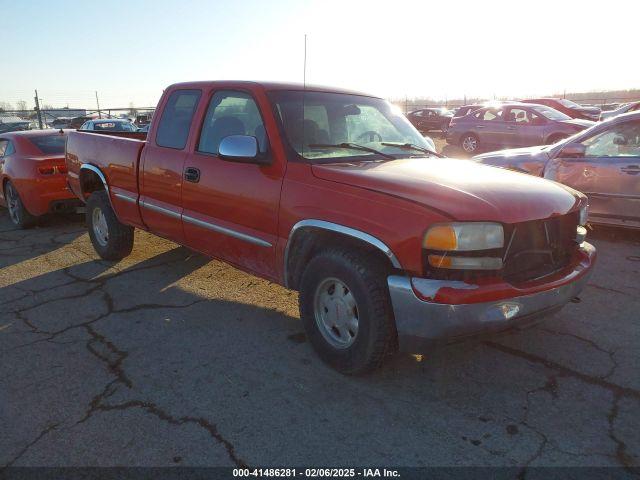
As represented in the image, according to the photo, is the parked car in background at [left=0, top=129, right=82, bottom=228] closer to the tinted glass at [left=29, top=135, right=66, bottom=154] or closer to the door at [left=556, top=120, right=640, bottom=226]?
the tinted glass at [left=29, top=135, right=66, bottom=154]

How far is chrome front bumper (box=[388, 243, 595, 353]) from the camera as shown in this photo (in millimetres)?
2551

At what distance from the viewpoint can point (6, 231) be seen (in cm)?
734

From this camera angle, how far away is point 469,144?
16188 mm

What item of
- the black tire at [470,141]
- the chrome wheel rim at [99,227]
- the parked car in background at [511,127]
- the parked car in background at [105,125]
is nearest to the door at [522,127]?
the parked car in background at [511,127]

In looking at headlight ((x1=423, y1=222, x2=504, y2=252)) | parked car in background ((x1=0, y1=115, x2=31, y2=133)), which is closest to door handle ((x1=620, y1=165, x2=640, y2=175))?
headlight ((x1=423, y1=222, x2=504, y2=252))

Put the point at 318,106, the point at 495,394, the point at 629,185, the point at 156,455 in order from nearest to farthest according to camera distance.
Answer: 1. the point at 156,455
2. the point at 495,394
3. the point at 318,106
4. the point at 629,185

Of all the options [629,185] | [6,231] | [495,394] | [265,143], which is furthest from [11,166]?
[629,185]

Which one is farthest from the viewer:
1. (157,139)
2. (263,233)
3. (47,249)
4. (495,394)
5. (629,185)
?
(47,249)

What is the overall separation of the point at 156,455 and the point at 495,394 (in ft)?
6.34

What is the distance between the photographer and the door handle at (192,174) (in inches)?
157

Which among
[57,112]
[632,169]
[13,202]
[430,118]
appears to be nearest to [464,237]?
[632,169]

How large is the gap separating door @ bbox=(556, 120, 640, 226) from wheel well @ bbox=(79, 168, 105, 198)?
5808 mm

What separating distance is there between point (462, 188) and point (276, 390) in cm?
165

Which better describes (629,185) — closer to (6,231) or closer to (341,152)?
(341,152)
